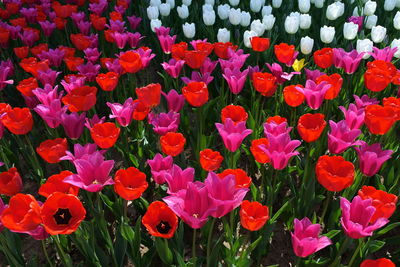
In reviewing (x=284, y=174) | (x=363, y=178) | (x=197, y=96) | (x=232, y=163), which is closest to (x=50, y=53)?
(x=197, y=96)

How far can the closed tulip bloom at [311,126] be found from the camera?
208 centimetres

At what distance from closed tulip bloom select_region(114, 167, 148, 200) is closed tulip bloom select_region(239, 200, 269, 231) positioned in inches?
16.7

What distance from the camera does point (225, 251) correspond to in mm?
2094

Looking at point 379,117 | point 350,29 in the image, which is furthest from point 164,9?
point 379,117

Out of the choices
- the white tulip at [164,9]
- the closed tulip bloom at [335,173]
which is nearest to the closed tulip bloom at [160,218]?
the closed tulip bloom at [335,173]

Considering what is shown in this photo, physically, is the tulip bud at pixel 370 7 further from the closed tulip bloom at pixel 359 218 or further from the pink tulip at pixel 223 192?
the pink tulip at pixel 223 192

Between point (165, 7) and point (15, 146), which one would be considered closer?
point (15, 146)

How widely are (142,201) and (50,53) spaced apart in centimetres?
151

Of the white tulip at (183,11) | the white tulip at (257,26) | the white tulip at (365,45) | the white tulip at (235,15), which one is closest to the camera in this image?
the white tulip at (365,45)

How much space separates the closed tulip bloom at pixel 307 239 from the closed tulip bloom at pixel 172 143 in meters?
0.71

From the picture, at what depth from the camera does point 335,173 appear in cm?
187

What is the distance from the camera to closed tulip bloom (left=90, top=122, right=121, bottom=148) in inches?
82.2

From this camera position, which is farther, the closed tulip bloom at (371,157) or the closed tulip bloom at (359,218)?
the closed tulip bloom at (371,157)

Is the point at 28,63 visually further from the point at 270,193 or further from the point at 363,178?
the point at 363,178
